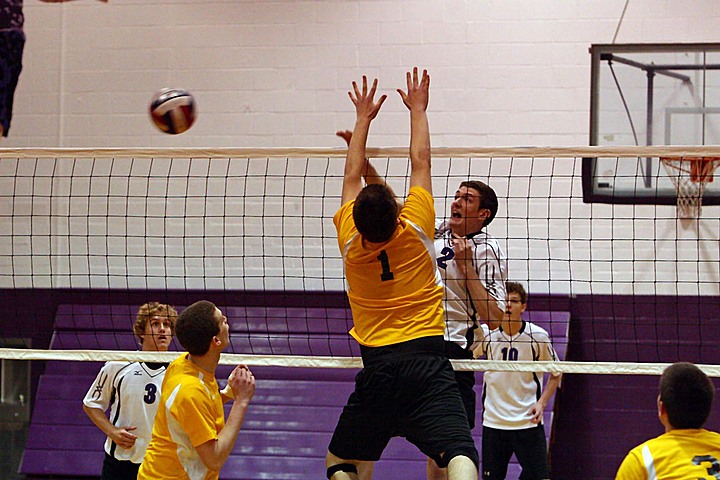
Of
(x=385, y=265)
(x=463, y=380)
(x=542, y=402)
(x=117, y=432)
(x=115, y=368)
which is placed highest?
(x=385, y=265)

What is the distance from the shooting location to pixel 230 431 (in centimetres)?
427

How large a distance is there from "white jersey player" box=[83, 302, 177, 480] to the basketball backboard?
4.69 m

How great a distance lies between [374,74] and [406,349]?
19.2 ft

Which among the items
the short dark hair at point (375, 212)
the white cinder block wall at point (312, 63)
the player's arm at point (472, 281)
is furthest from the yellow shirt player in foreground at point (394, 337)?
the white cinder block wall at point (312, 63)

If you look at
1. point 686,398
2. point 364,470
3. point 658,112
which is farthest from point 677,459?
point 658,112

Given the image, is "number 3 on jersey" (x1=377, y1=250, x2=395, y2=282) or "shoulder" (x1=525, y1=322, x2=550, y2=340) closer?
"number 3 on jersey" (x1=377, y1=250, x2=395, y2=282)

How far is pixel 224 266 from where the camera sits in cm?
971

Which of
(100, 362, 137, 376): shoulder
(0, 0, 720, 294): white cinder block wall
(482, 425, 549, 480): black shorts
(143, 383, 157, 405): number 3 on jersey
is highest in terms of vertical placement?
(0, 0, 720, 294): white cinder block wall

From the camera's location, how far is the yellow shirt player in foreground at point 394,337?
4.55 m

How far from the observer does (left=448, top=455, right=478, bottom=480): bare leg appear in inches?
166

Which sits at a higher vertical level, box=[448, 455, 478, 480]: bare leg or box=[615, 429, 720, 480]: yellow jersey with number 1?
box=[615, 429, 720, 480]: yellow jersey with number 1

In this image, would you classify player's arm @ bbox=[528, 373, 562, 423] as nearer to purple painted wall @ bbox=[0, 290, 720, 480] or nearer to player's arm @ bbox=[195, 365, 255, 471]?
purple painted wall @ bbox=[0, 290, 720, 480]

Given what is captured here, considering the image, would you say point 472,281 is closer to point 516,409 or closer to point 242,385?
point 242,385

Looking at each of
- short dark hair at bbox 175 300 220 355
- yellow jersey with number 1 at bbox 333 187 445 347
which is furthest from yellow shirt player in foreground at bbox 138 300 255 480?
yellow jersey with number 1 at bbox 333 187 445 347
